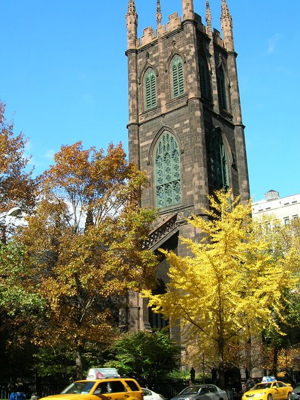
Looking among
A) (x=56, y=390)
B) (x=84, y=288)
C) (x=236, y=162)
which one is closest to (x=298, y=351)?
(x=236, y=162)

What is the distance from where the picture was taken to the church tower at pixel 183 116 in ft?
123

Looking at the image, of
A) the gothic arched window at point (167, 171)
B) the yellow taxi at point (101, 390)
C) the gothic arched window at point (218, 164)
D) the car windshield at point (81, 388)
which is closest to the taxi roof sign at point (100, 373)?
the yellow taxi at point (101, 390)

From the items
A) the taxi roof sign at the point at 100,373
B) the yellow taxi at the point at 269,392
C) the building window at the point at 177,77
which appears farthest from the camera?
the building window at the point at 177,77

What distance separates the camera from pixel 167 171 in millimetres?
39656

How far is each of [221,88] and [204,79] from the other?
280cm

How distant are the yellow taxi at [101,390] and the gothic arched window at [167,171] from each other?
2390 cm

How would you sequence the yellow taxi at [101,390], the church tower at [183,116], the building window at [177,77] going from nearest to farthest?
the yellow taxi at [101,390] < the church tower at [183,116] < the building window at [177,77]

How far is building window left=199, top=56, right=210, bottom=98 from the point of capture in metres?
41.4

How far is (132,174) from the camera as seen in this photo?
22.3m

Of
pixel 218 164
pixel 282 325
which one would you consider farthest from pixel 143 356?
pixel 218 164

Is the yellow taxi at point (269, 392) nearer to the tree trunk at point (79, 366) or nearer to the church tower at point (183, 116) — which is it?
the tree trunk at point (79, 366)

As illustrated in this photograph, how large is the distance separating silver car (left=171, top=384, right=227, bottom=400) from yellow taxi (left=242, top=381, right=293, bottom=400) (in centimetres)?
184

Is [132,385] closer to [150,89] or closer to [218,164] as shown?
[218,164]

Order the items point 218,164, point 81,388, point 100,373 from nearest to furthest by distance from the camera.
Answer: point 81,388 → point 100,373 → point 218,164
